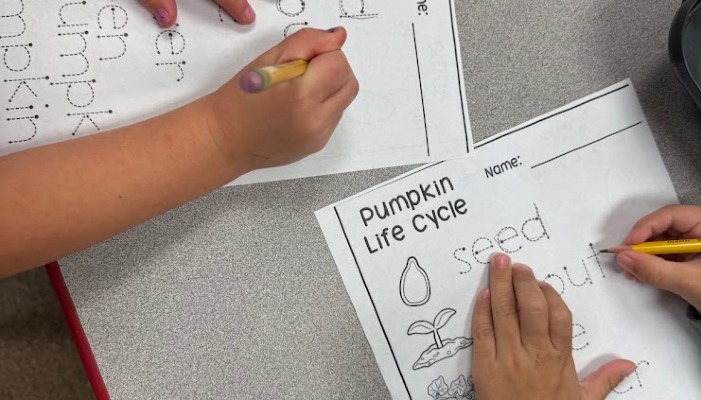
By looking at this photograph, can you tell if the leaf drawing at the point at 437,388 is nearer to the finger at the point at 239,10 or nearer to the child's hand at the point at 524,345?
the child's hand at the point at 524,345

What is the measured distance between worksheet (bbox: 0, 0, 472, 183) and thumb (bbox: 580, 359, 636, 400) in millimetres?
246

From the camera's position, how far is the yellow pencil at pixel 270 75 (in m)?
0.32

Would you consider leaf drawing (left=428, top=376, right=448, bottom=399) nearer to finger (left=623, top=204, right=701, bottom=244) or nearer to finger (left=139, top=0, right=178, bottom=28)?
finger (left=623, top=204, right=701, bottom=244)

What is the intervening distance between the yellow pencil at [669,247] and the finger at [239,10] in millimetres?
395

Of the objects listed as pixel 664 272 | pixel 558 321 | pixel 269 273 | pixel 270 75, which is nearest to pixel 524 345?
pixel 558 321

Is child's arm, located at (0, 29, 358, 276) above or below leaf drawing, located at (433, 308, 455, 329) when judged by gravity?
above

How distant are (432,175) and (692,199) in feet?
0.86

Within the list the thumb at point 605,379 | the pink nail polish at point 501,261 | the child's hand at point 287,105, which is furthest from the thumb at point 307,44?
the thumb at point 605,379

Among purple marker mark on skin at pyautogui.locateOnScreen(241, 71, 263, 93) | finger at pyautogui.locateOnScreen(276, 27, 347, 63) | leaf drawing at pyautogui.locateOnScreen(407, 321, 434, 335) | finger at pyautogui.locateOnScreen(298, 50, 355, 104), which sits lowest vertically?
leaf drawing at pyautogui.locateOnScreen(407, 321, 434, 335)

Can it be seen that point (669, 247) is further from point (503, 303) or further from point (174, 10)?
point (174, 10)

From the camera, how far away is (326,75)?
436 mm

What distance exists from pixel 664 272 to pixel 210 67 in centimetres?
44

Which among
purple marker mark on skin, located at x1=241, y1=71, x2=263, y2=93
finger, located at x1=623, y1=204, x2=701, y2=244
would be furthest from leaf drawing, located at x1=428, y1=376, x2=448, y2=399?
purple marker mark on skin, located at x1=241, y1=71, x2=263, y2=93

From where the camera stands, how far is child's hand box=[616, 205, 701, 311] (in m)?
0.51
